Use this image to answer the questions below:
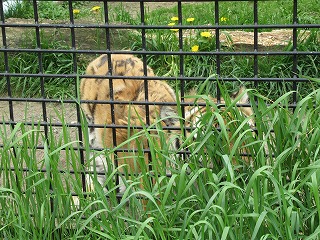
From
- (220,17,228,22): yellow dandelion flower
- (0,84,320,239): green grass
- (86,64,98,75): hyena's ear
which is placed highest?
(220,17,228,22): yellow dandelion flower

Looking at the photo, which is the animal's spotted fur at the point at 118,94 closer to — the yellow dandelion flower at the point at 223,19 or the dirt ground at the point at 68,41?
the dirt ground at the point at 68,41

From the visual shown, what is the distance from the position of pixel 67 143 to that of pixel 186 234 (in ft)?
2.27

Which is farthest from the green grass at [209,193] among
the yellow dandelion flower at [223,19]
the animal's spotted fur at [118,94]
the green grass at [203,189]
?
the yellow dandelion flower at [223,19]

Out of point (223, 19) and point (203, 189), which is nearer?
point (203, 189)

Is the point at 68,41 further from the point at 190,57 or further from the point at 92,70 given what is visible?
the point at 92,70

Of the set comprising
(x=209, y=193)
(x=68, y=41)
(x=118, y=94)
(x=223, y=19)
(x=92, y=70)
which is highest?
(x=223, y=19)

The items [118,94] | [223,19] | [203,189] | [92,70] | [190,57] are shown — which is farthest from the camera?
[223,19]

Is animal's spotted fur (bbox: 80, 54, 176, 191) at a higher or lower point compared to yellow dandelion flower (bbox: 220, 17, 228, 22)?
lower

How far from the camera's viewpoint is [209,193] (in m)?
3.46

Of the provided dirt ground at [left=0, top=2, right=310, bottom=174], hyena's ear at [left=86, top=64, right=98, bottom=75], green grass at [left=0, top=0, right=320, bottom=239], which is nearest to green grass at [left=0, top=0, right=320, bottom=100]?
dirt ground at [left=0, top=2, right=310, bottom=174]

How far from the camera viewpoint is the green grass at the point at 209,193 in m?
3.18

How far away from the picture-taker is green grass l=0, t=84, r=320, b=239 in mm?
3178

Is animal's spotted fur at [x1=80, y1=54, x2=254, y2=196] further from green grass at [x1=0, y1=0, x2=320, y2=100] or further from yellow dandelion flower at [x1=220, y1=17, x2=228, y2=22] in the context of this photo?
yellow dandelion flower at [x1=220, y1=17, x2=228, y2=22]

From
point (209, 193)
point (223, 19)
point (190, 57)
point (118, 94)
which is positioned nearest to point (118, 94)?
point (118, 94)
